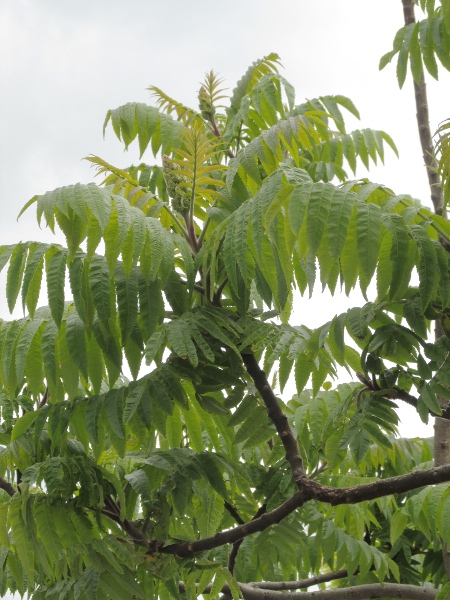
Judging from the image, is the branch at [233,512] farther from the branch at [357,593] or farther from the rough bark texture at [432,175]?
the rough bark texture at [432,175]

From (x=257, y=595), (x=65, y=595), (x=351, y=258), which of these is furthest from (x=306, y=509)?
(x=351, y=258)

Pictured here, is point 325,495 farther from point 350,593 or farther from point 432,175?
point 432,175

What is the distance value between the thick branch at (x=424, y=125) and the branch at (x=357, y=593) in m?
1.19

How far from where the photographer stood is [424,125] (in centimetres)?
295

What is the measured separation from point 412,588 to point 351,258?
126 cm

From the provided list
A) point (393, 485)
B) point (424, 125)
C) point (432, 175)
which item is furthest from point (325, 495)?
point (424, 125)

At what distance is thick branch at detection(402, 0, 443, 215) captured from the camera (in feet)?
8.90

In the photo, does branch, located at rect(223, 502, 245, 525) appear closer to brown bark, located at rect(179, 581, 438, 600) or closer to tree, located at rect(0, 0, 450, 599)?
tree, located at rect(0, 0, 450, 599)

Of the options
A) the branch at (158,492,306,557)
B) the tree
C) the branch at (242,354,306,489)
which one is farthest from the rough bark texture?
the branch at (158,492,306,557)

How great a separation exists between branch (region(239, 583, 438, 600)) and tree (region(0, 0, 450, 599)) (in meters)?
0.26

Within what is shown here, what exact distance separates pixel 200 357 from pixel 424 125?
4.98 feet

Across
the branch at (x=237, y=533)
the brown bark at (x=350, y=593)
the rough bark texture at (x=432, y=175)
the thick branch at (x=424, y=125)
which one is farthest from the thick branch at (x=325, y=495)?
the thick branch at (x=424, y=125)

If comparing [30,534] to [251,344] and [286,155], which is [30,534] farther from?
[286,155]

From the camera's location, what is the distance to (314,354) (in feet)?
6.17
